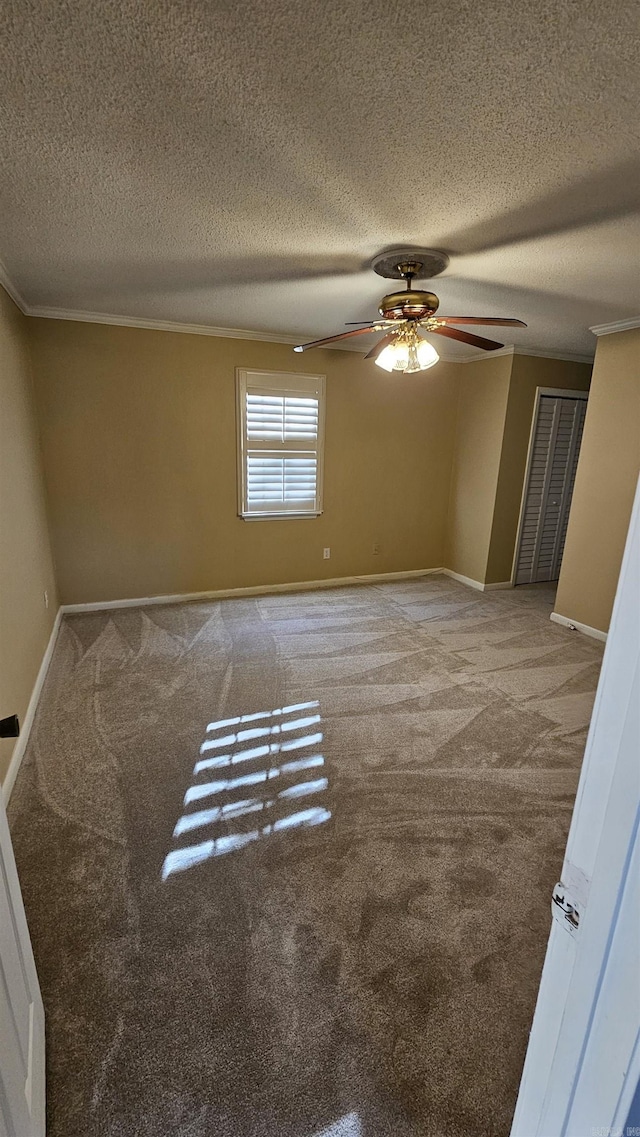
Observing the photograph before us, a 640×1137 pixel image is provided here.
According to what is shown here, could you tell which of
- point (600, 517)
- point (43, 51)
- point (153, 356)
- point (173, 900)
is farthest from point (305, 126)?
point (600, 517)

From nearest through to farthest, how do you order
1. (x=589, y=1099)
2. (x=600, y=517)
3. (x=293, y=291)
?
1. (x=589, y=1099)
2. (x=293, y=291)
3. (x=600, y=517)

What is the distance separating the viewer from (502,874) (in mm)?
1751

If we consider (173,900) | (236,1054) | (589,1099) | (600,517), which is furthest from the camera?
(600,517)

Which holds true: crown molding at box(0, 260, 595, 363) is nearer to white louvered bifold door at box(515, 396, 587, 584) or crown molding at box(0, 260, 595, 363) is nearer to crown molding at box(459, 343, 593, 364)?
crown molding at box(459, 343, 593, 364)

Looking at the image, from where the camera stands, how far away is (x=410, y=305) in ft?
7.95

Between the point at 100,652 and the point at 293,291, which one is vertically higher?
the point at 293,291

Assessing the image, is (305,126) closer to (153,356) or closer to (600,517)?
(153,356)

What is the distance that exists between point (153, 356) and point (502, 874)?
4053 millimetres

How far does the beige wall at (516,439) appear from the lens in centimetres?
459

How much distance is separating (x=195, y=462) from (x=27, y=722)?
2.44 meters

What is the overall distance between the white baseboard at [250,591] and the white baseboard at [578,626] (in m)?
1.57

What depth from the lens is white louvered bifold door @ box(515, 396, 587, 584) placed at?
4.85 metres

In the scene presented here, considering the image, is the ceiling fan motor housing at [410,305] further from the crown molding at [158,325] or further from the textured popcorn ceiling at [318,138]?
the crown molding at [158,325]

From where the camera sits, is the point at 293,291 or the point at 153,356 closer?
the point at 293,291
